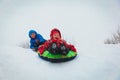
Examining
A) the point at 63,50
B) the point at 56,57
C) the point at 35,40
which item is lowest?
the point at 56,57

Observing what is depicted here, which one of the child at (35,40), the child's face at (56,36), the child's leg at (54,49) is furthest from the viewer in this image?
the child at (35,40)

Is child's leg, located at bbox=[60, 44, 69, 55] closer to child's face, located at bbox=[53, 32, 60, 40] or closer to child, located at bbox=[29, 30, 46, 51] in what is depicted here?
child's face, located at bbox=[53, 32, 60, 40]

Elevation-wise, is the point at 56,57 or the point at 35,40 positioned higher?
the point at 35,40

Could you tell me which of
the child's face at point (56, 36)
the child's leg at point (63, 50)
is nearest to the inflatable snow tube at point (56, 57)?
the child's leg at point (63, 50)

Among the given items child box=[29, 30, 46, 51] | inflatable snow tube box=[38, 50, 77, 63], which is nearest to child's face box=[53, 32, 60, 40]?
inflatable snow tube box=[38, 50, 77, 63]

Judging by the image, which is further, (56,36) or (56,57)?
(56,36)

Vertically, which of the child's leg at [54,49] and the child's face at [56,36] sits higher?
the child's face at [56,36]

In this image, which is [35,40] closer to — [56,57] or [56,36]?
[56,36]

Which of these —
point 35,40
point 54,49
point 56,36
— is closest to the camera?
point 54,49

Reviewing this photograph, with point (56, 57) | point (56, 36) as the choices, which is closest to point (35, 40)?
point (56, 36)

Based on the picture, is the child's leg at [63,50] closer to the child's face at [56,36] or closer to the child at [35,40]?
the child's face at [56,36]

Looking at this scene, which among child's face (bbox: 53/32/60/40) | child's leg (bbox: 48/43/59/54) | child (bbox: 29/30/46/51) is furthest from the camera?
child (bbox: 29/30/46/51)

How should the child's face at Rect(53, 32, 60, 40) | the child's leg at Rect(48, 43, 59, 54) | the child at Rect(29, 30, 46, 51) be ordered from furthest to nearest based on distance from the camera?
the child at Rect(29, 30, 46, 51) < the child's face at Rect(53, 32, 60, 40) < the child's leg at Rect(48, 43, 59, 54)

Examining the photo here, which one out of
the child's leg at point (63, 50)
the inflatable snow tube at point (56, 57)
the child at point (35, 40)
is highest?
the child at point (35, 40)
